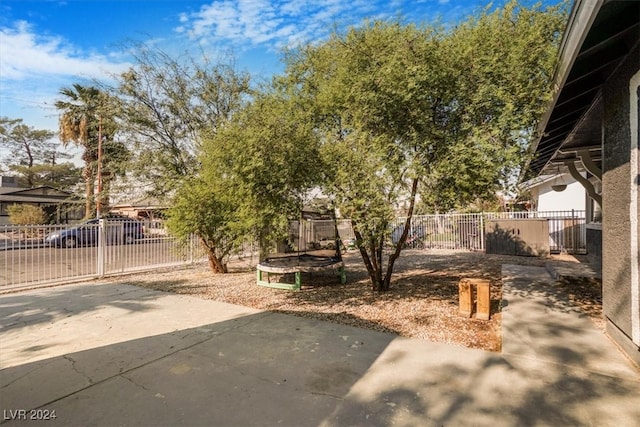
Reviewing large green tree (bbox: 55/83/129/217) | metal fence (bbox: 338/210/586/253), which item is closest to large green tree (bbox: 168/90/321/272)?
metal fence (bbox: 338/210/586/253)

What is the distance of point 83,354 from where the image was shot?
3.94 metres

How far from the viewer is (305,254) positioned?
344 inches

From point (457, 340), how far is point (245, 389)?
2762 mm

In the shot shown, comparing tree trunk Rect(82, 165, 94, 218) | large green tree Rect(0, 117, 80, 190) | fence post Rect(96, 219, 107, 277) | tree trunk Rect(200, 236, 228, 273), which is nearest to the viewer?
fence post Rect(96, 219, 107, 277)

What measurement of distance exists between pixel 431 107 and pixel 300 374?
453cm

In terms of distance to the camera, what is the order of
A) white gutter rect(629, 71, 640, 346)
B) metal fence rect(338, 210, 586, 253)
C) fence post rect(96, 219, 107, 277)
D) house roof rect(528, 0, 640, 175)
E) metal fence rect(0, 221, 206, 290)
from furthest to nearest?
metal fence rect(338, 210, 586, 253) < fence post rect(96, 219, 107, 277) < metal fence rect(0, 221, 206, 290) < white gutter rect(629, 71, 640, 346) < house roof rect(528, 0, 640, 175)

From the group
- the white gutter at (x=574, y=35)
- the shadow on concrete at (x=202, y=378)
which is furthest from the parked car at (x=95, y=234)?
the white gutter at (x=574, y=35)

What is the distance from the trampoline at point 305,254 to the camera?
751 cm

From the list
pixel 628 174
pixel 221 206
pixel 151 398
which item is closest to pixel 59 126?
pixel 221 206

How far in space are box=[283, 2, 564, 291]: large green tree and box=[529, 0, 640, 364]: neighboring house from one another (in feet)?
2.23

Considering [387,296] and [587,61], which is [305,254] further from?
[587,61]

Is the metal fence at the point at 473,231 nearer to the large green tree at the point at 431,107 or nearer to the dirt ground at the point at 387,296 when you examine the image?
the dirt ground at the point at 387,296

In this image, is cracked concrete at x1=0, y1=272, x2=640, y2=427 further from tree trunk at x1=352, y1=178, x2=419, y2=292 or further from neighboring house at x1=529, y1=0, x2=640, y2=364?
tree trunk at x1=352, y1=178, x2=419, y2=292

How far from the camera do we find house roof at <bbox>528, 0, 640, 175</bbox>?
2789 millimetres
